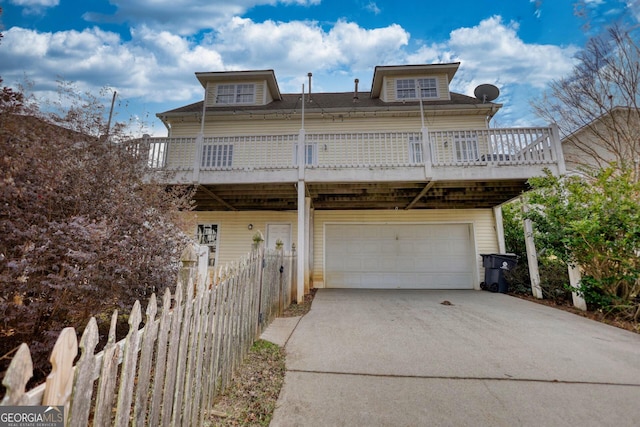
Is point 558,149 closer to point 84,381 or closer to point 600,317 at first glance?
point 600,317

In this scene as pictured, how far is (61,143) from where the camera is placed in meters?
2.73

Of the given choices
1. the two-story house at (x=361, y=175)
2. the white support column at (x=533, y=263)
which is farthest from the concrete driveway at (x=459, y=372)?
the two-story house at (x=361, y=175)

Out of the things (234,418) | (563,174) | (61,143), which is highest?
(563,174)

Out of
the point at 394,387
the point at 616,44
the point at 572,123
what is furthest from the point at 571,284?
the point at 616,44

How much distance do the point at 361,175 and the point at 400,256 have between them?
4.09m

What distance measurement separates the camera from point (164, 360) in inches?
61.0

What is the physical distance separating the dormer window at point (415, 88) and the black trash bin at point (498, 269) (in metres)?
6.69

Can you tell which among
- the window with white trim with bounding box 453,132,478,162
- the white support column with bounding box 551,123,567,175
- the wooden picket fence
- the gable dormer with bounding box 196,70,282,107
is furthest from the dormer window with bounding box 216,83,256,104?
the white support column with bounding box 551,123,567,175

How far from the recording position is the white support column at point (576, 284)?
5887mm

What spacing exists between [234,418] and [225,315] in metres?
0.80

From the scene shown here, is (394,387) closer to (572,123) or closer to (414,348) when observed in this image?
(414,348)

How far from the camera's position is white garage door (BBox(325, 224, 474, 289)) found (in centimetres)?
943

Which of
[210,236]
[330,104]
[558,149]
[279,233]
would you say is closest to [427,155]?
[558,149]

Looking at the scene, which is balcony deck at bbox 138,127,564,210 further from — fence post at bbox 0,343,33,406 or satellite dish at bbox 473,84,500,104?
fence post at bbox 0,343,33,406
